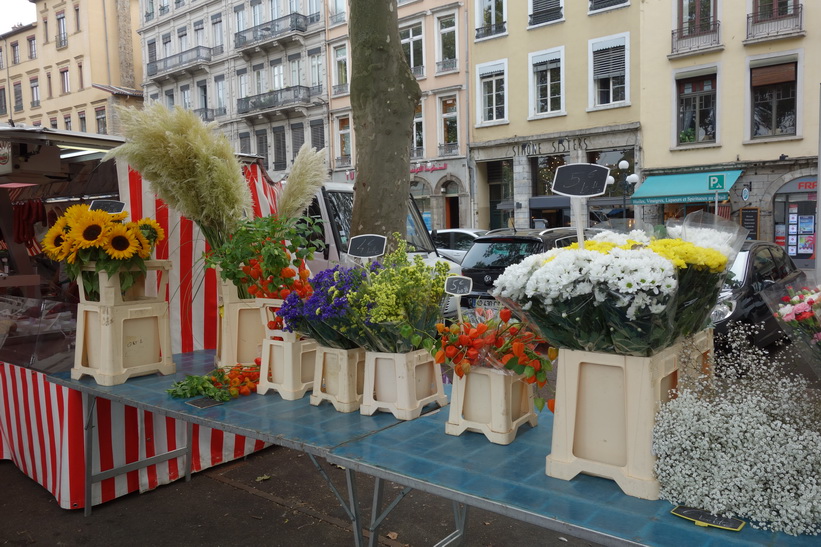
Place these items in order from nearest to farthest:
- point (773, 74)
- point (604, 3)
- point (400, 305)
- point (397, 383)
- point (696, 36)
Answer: point (400, 305), point (397, 383), point (773, 74), point (696, 36), point (604, 3)

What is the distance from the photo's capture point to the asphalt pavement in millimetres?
3385

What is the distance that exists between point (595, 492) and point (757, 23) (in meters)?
19.9

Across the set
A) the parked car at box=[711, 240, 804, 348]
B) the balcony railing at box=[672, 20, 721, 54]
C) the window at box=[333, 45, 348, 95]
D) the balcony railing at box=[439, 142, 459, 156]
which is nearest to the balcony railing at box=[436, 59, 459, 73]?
the balcony railing at box=[439, 142, 459, 156]

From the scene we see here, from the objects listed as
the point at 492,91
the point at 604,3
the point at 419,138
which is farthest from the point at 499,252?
the point at 419,138

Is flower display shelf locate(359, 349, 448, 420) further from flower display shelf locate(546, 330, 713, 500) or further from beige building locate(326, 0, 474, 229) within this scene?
beige building locate(326, 0, 474, 229)

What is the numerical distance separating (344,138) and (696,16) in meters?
14.2

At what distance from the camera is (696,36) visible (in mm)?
18781

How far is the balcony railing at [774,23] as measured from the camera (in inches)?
683

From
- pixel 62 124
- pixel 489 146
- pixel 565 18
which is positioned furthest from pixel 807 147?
pixel 62 124

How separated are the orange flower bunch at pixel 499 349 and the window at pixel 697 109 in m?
19.1

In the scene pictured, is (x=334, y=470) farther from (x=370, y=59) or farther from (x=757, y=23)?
(x=757, y=23)

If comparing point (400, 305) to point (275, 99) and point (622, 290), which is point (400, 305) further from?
point (275, 99)

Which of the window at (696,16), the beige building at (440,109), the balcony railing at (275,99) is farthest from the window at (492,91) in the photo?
the balcony railing at (275,99)

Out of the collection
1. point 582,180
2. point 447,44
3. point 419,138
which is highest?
point 447,44
